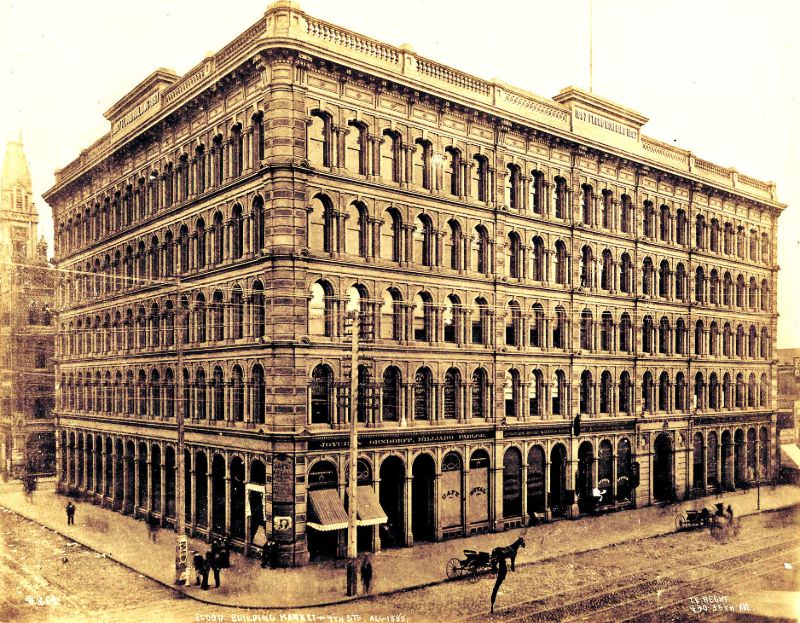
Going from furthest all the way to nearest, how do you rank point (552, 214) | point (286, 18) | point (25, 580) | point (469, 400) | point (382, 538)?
point (552, 214) → point (469, 400) → point (382, 538) → point (286, 18) → point (25, 580)

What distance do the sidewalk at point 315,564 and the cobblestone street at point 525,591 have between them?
0.56 meters

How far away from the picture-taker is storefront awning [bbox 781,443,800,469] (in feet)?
180

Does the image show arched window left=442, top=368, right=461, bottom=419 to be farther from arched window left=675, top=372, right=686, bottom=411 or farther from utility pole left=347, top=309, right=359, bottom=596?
arched window left=675, top=372, right=686, bottom=411

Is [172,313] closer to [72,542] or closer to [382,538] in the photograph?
[72,542]

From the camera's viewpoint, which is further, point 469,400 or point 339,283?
point 469,400

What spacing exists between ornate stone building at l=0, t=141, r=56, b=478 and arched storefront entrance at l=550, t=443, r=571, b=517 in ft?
111

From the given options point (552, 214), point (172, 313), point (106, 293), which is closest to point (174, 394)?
point (172, 313)

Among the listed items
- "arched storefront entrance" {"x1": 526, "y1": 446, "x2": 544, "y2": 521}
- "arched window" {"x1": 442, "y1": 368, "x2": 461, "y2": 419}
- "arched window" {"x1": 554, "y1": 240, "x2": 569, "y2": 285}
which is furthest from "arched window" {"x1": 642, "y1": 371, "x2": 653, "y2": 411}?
"arched window" {"x1": 442, "y1": 368, "x2": 461, "y2": 419}

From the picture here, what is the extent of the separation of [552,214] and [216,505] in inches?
829

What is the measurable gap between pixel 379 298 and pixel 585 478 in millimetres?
16498

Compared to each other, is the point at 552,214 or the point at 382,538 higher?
the point at 552,214

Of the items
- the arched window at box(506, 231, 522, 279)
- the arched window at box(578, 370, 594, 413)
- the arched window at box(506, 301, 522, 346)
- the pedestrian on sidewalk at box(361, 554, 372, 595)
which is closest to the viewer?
the pedestrian on sidewalk at box(361, 554, 372, 595)

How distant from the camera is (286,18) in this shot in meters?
28.4

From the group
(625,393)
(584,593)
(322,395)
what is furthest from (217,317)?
(625,393)
